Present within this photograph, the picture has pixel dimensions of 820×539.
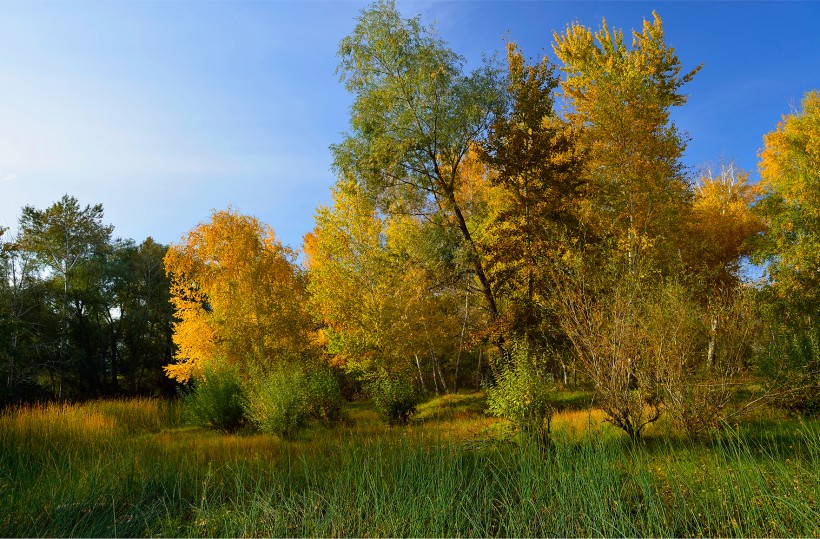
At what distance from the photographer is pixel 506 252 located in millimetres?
13367

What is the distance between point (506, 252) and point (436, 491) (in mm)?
8714

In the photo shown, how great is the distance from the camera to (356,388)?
29.9 metres

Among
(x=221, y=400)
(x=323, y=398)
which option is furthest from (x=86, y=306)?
(x=323, y=398)

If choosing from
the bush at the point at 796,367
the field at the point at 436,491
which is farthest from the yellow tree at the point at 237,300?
the bush at the point at 796,367

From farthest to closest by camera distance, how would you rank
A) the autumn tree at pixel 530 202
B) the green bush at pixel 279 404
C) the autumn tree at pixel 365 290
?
1. the autumn tree at pixel 365 290
2. the autumn tree at pixel 530 202
3. the green bush at pixel 279 404

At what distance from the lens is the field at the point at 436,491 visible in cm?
474

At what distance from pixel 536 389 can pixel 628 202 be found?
12.3 metres

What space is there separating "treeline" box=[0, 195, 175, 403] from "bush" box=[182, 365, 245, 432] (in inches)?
498

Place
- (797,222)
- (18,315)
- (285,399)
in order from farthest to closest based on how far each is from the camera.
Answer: (18,315) → (797,222) → (285,399)

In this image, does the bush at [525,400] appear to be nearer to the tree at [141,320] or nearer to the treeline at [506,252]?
the treeline at [506,252]

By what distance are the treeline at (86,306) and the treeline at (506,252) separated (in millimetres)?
8764

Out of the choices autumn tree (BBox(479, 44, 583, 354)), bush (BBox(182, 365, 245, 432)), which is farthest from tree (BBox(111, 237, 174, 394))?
autumn tree (BBox(479, 44, 583, 354))

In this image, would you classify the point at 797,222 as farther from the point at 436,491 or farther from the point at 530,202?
the point at 436,491

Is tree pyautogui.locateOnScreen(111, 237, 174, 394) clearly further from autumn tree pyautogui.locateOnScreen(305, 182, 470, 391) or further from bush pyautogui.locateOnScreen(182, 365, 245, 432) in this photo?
bush pyautogui.locateOnScreen(182, 365, 245, 432)
